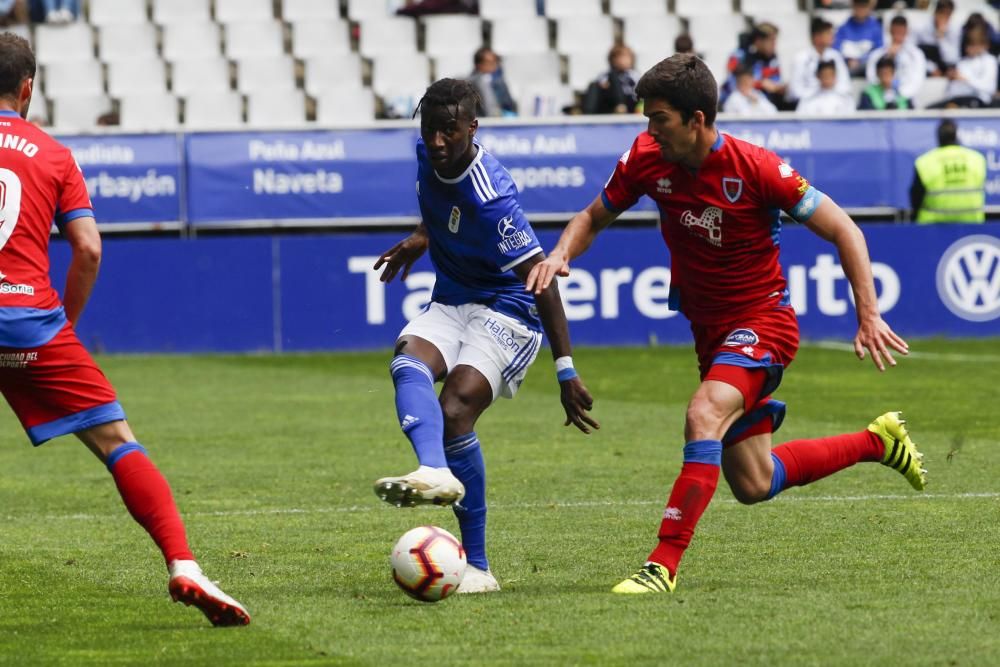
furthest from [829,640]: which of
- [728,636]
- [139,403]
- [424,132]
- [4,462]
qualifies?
[139,403]

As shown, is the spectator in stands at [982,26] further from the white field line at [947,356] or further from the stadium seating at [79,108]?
the stadium seating at [79,108]

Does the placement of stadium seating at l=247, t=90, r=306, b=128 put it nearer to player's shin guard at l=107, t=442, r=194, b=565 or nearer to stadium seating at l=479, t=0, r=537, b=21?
stadium seating at l=479, t=0, r=537, b=21

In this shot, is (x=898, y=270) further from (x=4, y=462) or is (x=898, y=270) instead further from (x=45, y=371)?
(x=45, y=371)

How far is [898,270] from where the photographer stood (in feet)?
66.4

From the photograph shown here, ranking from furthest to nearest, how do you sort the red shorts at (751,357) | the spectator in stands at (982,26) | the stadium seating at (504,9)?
the stadium seating at (504,9), the spectator in stands at (982,26), the red shorts at (751,357)

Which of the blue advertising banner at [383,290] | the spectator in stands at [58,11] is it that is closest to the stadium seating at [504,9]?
the spectator in stands at [58,11]

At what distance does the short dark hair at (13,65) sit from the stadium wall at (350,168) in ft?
45.4

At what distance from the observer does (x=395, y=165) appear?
20.1 meters

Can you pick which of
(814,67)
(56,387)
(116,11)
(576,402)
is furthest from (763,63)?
(56,387)

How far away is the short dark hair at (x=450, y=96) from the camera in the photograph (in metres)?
6.84

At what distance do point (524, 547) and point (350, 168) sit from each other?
495 inches

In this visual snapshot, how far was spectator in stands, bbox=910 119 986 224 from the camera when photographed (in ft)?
65.4

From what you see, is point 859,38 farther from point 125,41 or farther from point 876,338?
point 876,338

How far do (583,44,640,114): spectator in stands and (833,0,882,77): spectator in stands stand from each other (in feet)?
10.9
